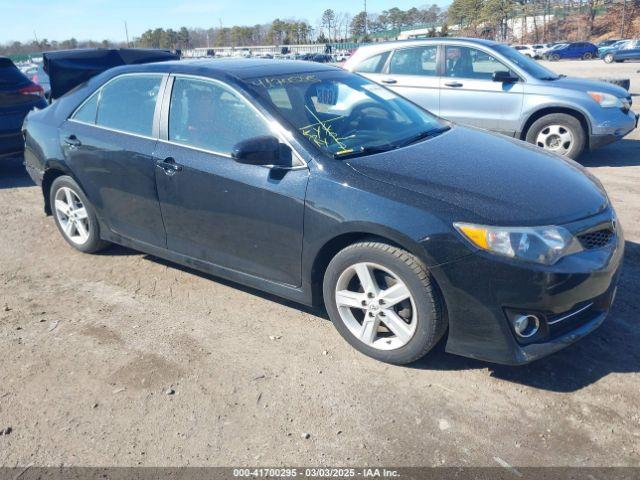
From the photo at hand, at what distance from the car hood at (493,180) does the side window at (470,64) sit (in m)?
4.46

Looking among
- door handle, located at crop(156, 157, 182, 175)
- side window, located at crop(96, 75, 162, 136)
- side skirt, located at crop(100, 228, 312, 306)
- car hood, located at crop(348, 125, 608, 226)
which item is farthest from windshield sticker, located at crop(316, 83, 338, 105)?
side skirt, located at crop(100, 228, 312, 306)

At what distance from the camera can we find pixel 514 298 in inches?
110

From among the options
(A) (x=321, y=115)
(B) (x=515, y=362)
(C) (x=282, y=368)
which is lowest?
(C) (x=282, y=368)

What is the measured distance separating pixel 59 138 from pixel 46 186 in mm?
599

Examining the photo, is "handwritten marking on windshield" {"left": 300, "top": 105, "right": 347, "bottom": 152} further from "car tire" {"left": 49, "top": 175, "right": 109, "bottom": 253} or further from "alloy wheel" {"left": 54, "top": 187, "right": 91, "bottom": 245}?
"alloy wheel" {"left": 54, "top": 187, "right": 91, "bottom": 245}

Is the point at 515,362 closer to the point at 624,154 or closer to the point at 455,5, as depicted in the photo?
the point at 624,154

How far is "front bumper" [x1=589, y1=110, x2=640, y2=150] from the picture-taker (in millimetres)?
7410

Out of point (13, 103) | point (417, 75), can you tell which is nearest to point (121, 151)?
point (13, 103)

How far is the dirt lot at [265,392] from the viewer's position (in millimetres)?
2633

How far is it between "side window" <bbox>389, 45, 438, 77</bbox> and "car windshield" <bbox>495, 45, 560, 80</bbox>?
3.09 ft

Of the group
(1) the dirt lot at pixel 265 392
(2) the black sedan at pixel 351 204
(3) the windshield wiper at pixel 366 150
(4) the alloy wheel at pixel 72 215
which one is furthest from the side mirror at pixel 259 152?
(4) the alloy wheel at pixel 72 215

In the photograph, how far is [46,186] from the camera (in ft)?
16.9

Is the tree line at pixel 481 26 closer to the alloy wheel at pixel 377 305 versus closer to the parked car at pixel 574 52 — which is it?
the parked car at pixel 574 52

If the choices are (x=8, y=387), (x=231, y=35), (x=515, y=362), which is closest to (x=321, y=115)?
(x=515, y=362)
